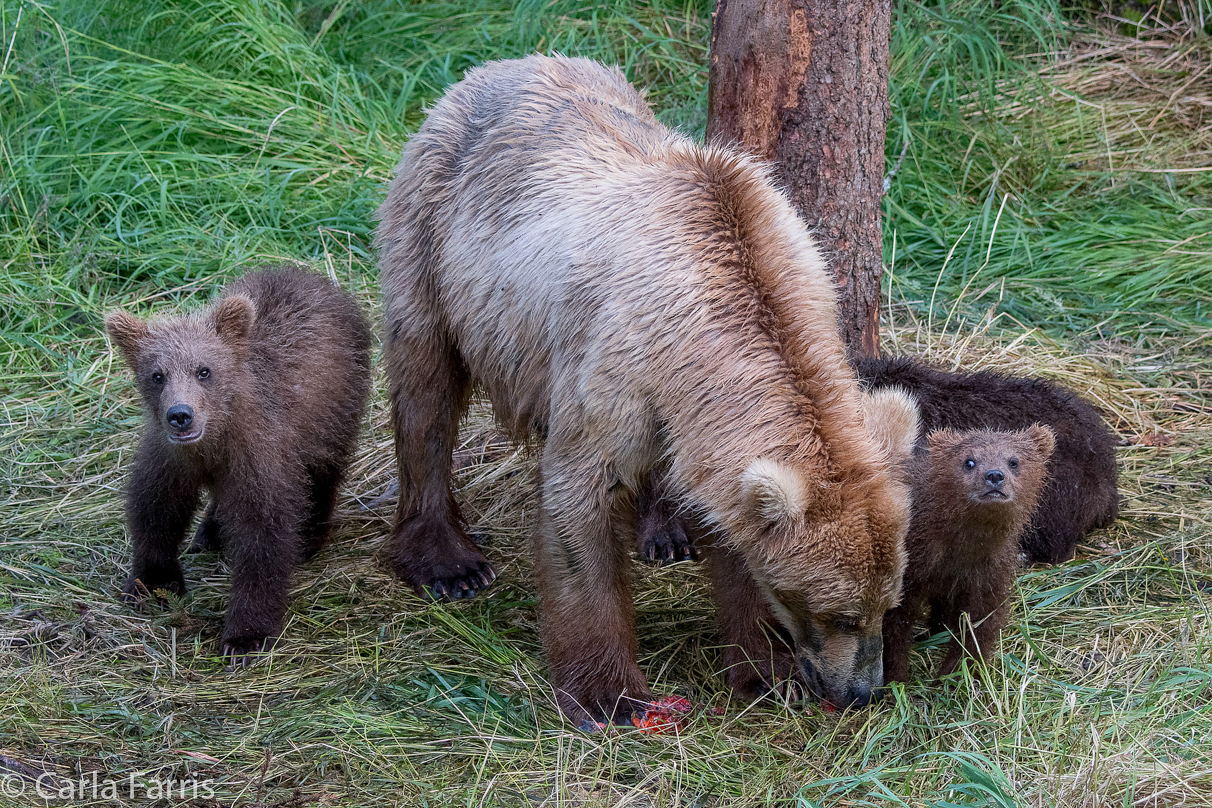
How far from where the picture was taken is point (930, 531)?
14.5 ft

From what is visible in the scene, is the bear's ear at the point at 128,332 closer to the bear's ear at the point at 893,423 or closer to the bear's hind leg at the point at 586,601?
the bear's hind leg at the point at 586,601

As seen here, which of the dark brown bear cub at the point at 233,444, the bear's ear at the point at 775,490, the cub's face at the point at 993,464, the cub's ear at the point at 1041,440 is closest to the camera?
the bear's ear at the point at 775,490

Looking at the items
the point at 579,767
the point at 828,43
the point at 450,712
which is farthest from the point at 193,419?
the point at 828,43

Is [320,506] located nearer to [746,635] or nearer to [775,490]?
[746,635]

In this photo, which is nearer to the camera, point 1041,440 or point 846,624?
point 846,624

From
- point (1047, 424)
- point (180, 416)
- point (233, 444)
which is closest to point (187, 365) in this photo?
point (180, 416)

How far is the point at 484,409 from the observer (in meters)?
7.24

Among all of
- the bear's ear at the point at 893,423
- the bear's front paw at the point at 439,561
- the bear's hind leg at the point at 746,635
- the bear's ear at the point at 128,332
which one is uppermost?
the bear's ear at the point at 893,423

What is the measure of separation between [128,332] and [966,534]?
11.5 ft

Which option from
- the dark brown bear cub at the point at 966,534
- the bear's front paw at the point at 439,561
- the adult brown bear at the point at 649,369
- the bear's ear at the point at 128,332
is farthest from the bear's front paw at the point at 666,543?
the bear's ear at the point at 128,332

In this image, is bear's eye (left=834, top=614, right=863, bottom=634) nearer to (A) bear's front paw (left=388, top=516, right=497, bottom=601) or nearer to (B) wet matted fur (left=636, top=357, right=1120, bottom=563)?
(B) wet matted fur (left=636, top=357, right=1120, bottom=563)

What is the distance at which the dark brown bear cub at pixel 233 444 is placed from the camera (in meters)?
4.98

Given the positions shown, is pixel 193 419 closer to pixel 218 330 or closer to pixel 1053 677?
pixel 218 330

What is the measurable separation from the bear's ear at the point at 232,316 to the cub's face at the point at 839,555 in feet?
8.32
